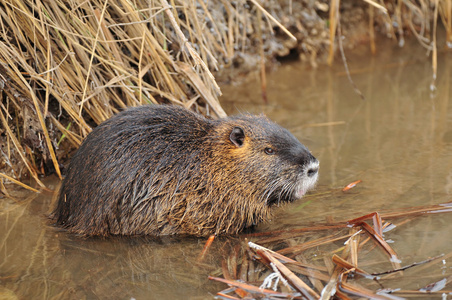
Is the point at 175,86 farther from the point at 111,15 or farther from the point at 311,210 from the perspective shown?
the point at 311,210

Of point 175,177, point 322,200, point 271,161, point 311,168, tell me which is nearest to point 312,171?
point 311,168

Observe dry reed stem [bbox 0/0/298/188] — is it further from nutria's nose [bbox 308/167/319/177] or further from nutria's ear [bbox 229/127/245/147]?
nutria's nose [bbox 308/167/319/177]

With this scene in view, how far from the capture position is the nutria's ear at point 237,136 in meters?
3.32

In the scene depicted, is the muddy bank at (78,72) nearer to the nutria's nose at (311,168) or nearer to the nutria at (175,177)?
the nutria at (175,177)

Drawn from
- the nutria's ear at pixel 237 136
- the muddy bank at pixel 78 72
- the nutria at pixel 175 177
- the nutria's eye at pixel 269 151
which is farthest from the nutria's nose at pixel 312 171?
the muddy bank at pixel 78 72

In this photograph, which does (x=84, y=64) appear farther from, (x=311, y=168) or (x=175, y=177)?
(x=311, y=168)

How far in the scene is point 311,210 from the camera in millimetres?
3520

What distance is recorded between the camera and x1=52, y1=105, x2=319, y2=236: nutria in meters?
3.21

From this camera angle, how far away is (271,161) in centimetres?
331

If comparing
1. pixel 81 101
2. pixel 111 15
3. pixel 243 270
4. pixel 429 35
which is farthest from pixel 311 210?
pixel 429 35

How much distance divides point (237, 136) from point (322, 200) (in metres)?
0.75

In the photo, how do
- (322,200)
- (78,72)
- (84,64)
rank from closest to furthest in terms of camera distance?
1. (322,200)
2. (78,72)
3. (84,64)

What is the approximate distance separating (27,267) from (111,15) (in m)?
2.02

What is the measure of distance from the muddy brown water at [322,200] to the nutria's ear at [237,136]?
55cm
